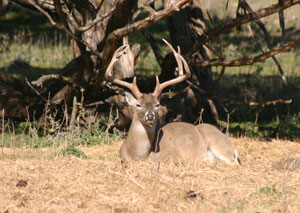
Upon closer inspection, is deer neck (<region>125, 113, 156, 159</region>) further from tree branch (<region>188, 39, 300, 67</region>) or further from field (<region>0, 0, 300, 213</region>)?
tree branch (<region>188, 39, 300, 67</region>)

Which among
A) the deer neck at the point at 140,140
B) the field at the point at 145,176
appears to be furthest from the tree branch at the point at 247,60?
the deer neck at the point at 140,140

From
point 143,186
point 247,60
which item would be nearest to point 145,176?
point 143,186

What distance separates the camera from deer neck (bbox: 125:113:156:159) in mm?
9062

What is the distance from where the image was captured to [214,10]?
28875mm

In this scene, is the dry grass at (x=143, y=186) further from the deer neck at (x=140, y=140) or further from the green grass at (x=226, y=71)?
the green grass at (x=226, y=71)

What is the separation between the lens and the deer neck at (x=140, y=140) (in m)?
9.06

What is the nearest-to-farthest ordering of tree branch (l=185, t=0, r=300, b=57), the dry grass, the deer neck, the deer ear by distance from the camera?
the dry grass < the deer neck < the deer ear < tree branch (l=185, t=0, r=300, b=57)

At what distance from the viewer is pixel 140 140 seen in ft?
29.8

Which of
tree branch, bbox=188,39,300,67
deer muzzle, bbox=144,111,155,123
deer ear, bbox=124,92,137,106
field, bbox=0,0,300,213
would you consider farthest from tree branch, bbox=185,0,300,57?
deer muzzle, bbox=144,111,155,123

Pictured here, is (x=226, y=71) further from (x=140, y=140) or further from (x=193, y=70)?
(x=140, y=140)

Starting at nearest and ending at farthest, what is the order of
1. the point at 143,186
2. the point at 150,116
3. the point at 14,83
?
the point at 143,186 → the point at 150,116 → the point at 14,83

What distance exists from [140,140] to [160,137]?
0.57m

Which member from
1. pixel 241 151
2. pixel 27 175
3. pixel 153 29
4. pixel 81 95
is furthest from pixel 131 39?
pixel 27 175

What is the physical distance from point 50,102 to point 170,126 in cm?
309
